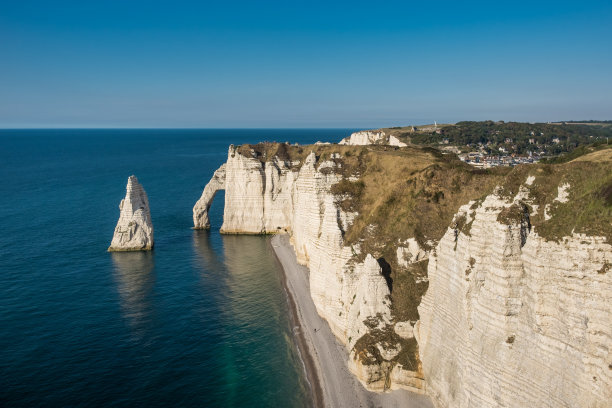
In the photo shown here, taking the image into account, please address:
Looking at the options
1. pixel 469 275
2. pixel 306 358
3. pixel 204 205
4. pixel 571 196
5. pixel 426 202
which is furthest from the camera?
pixel 204 205

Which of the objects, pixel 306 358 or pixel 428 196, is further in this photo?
pixel 306 358

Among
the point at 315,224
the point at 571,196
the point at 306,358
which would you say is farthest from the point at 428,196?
the point at 306,358

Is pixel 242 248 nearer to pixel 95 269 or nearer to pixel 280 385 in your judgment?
pixel 95 269

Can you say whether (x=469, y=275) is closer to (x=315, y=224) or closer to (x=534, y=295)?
(x=534, y=295)

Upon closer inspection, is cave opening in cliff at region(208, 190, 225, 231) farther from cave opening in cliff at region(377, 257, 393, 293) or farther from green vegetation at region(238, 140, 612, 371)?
cave opening in cliff at region(377, 257, 393, 293)

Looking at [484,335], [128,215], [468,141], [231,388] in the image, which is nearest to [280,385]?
[231,388]

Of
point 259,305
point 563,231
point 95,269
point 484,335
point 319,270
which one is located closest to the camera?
point 563,231
